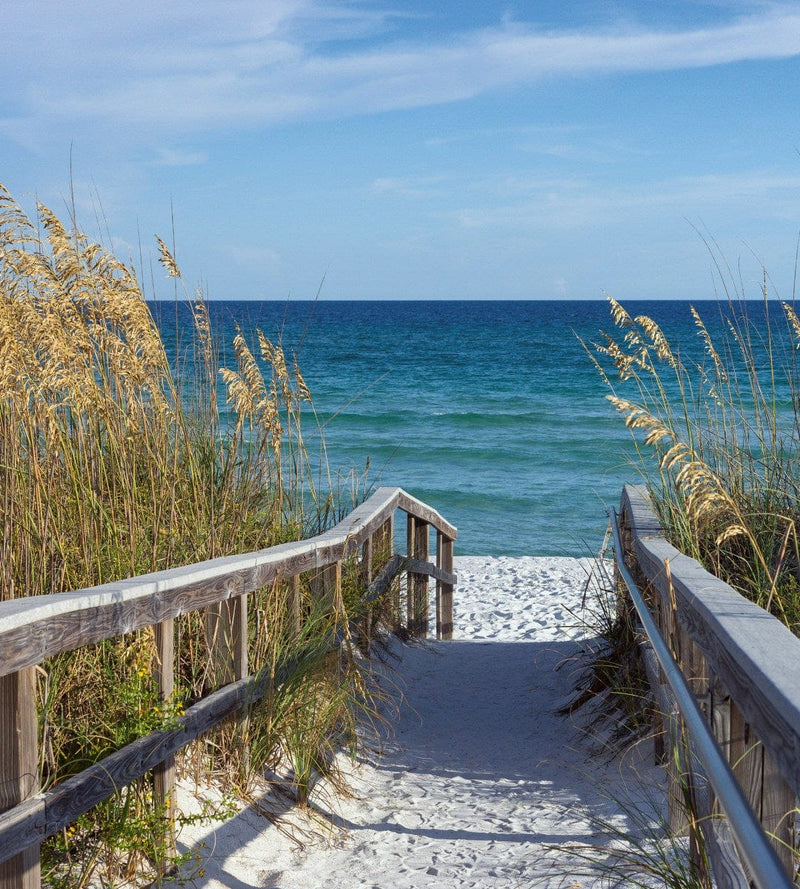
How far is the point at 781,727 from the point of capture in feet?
4.42

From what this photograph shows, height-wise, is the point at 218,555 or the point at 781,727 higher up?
the point at 781,727

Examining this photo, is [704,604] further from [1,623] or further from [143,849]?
[143,849]

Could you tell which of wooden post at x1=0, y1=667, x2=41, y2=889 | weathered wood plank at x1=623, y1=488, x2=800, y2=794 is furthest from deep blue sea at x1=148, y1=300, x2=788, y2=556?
weathered wood plank at x1=623, y1=488, x2=800, y2=794

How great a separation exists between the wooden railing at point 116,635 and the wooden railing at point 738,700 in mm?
1352

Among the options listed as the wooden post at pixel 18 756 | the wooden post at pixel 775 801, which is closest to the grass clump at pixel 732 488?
the wooden post at pixel 775 801

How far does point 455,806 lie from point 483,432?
1756cm

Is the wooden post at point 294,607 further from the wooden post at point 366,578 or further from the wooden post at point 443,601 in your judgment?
the wooden post at point 443,601

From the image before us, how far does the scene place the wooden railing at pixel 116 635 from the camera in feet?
6.79

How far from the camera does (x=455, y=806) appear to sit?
349cm

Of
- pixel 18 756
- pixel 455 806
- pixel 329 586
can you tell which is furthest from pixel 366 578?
pixel 18 756

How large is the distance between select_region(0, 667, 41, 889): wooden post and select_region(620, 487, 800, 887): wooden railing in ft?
4.66

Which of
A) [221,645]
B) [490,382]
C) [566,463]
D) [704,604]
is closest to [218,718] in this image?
[221,645]

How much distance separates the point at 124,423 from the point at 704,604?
2420 millimetres

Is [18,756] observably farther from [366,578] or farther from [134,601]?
[366,578]
